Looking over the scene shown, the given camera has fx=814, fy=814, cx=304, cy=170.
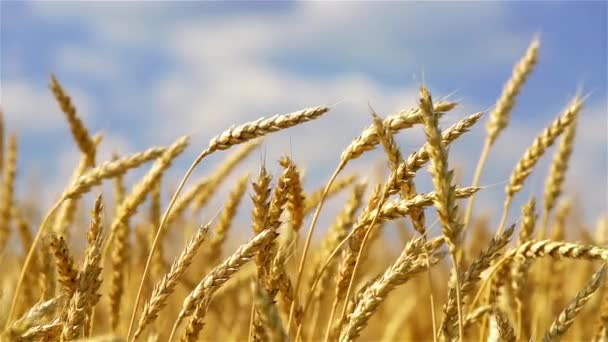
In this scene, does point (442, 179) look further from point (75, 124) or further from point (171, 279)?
point (75, 124)

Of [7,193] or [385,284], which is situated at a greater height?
[7,193]

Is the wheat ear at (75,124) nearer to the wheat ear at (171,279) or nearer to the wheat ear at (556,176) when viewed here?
the wheat ear at (171,279)

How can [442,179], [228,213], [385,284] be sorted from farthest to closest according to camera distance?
[228,213]
[385,284]
[442,179]

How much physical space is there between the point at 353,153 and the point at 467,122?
274 millimetres

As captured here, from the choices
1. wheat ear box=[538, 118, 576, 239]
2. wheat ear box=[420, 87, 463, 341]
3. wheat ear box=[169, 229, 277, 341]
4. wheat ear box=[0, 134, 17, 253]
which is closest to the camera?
wheat ear box=[420, 87, 463, 341]

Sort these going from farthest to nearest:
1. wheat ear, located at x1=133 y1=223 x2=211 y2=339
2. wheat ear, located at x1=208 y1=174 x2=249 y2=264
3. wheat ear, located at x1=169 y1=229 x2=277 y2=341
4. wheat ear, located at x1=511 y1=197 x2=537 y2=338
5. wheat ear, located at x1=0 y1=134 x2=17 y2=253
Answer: wheat ear, located at x1=0 y1=134 x2=17 y2=253 → wheat ear, located at x1=208 y1=174 x2=249 y2=264 → wheat ear, located at x1=511 y1=197 x2=537 y2=338 → wheat ear, located at x1=133 y1=223 x2=211 y2=339 → wheat ear, located at x1=169 y1=229 x2=277 y2=341

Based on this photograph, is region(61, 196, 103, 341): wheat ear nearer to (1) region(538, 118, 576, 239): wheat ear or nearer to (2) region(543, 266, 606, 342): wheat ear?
(2) region(543, 266, 606, 342): wheat ear

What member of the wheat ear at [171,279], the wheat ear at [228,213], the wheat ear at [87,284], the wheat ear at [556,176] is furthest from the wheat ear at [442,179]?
the wheat ear at [556,176]

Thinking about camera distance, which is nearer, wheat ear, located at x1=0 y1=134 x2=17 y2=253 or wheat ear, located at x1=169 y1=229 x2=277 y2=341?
wheat ear, located at x1=169 y1=229 x2=277 y2=341

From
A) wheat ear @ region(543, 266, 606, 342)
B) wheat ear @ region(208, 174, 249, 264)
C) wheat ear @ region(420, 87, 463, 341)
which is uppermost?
wheat ear @ region(208, 174, 249, 264)

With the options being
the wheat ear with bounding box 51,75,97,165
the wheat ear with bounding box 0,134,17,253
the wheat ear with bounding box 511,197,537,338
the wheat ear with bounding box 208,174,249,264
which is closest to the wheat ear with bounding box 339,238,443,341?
the wheat ear with bounding box 511,197,537,338

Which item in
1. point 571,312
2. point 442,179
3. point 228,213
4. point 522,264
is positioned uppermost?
point 228,213

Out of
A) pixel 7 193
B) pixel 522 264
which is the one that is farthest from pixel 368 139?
pixel 7 193

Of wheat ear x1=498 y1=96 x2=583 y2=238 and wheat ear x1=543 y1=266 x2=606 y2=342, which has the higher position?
wheat ear x1=498 y1=96 x2=583 y2=238
